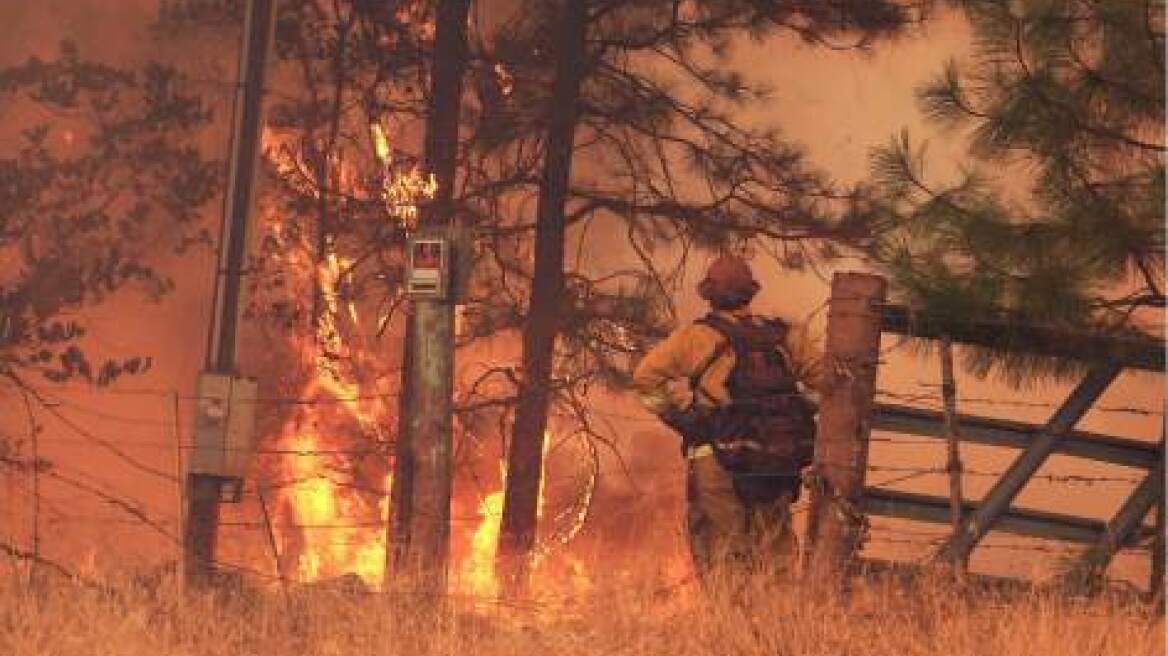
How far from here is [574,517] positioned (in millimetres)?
15195

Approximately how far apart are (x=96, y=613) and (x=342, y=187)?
7.54 meters

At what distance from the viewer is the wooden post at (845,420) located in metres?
6.74

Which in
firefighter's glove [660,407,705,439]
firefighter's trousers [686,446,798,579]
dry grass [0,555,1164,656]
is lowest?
dry grass [0,555,1164,656]

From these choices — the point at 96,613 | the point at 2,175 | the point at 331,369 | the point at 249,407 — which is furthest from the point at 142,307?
the point at 96,613

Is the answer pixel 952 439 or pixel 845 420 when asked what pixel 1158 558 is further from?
pixel 845 420

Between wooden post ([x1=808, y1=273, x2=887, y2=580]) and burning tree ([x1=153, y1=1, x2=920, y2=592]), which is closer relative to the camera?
wooden post ([x1=808, y1=273, x2=887, y2=580])

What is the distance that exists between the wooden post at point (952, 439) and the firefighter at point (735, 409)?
50 cm

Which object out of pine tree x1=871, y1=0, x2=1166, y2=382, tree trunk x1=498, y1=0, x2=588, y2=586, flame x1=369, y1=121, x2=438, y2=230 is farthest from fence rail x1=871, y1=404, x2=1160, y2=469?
flame x1=369, y1=121, x2=438, y2=230

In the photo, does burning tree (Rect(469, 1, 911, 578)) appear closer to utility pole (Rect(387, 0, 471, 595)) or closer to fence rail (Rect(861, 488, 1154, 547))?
utility pole (Rect(387, 0, 471, 595))

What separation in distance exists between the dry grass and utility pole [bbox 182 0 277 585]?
200 centimetres

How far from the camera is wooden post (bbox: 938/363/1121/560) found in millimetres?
6922

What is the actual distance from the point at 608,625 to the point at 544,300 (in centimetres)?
603

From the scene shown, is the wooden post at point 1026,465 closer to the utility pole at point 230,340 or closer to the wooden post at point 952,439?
the wooden post at point 952,439

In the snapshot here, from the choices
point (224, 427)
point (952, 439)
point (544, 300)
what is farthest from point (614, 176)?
point (952, 439)
